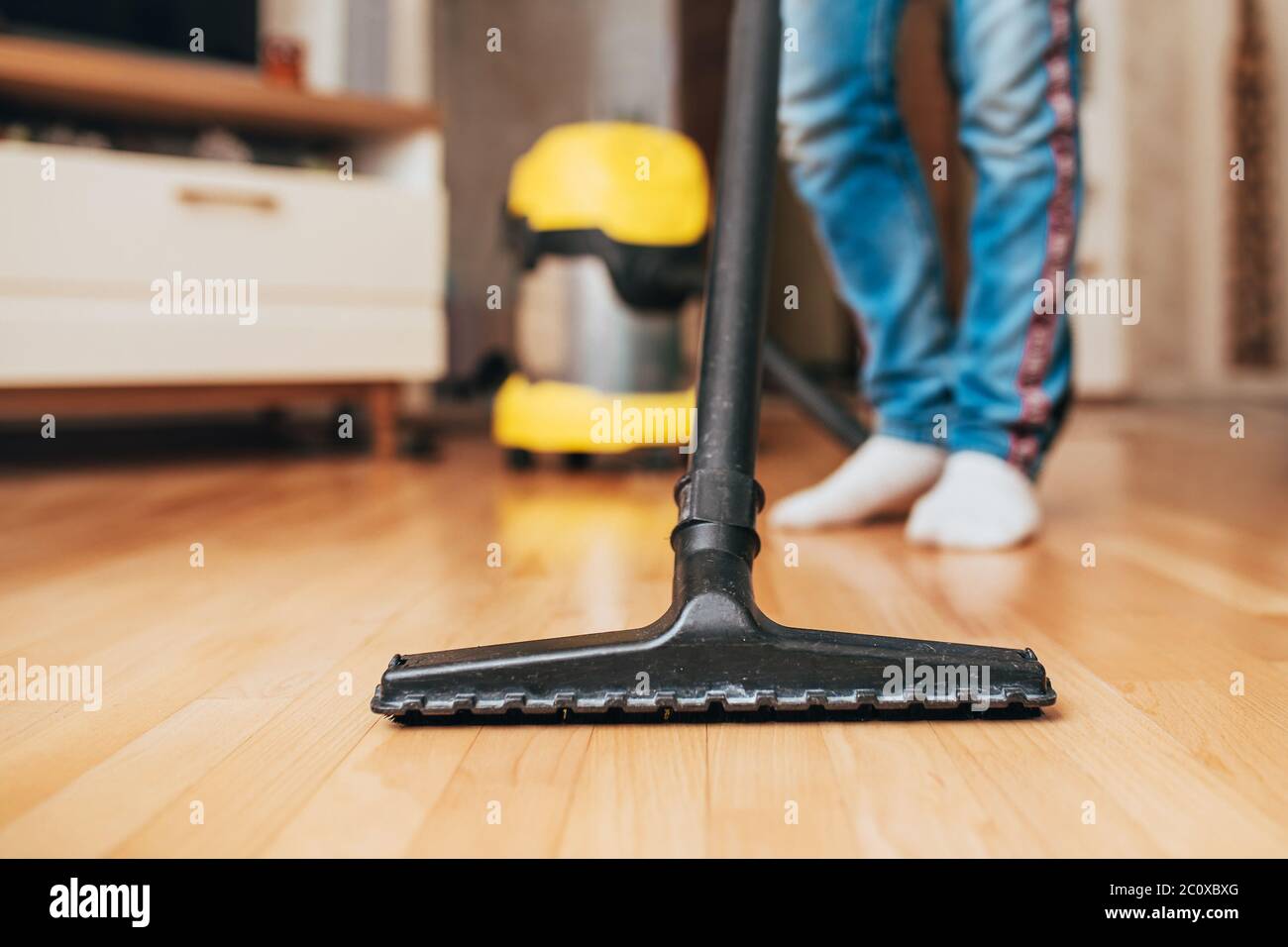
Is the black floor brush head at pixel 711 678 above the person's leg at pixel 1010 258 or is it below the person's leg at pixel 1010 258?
below

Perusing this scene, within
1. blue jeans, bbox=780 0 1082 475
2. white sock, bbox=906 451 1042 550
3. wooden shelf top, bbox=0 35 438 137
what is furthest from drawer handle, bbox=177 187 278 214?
white sock, bbox=906 451 1042 550

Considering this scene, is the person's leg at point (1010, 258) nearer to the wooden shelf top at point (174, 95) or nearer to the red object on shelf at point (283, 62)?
the wooden shelf top at point (174, 95)

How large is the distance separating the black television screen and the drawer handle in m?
0.49

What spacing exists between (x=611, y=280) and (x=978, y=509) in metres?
0.87

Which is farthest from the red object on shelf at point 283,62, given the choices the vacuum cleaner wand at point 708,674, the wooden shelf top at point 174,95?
the vacuum cleaner wand at point 708,674

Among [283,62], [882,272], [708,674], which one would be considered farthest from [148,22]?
[708,674]

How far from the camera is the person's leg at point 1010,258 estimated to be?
978 mm

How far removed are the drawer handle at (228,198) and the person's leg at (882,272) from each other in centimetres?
102

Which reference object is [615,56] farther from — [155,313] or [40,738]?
[40,738]

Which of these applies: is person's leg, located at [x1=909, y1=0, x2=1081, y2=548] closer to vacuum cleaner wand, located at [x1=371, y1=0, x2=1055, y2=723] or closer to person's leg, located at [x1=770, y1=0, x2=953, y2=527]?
person's leg, located at [x1=770, y1=0, x2=953, y2=527]

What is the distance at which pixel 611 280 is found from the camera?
67.7 inches

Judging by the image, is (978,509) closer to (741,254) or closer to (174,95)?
(741,254)

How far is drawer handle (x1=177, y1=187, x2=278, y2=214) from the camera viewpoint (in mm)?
1745

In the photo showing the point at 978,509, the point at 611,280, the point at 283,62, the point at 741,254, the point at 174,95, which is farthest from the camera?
the point at 283,62
